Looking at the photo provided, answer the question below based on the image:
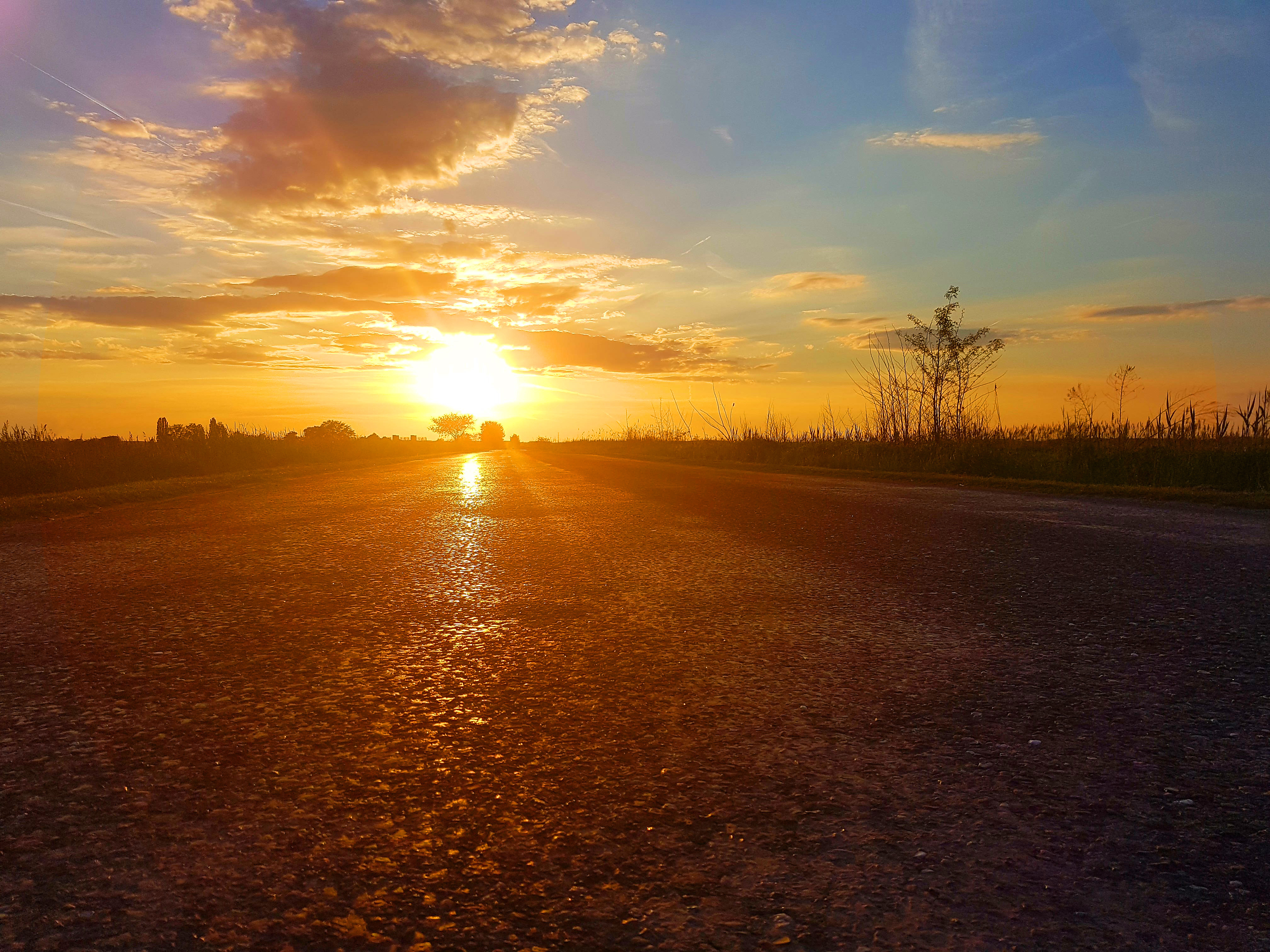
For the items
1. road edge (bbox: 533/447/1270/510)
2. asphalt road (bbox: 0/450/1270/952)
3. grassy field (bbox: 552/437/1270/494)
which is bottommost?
asphalt road (bbox: 0/450/1270/952)

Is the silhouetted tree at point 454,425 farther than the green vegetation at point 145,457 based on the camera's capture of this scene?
Yes

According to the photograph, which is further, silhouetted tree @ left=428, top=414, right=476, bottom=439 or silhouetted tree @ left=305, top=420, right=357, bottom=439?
silhouetted tree @ left=428, top=414, right=476, bottom=439

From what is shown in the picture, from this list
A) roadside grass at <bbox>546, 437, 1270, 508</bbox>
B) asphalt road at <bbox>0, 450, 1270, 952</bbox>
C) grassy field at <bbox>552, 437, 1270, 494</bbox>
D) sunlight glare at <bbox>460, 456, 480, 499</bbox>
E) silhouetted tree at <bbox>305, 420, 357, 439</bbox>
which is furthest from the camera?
silhouetted tree at <bbox>305, 420, 357, 439</bbox>

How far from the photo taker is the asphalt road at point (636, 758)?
2438 mm

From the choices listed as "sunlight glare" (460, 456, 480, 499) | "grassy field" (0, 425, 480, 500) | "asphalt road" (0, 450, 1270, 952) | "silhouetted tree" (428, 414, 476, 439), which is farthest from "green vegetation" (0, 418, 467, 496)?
"silhouetted tree" (428, 414, 476, 439)

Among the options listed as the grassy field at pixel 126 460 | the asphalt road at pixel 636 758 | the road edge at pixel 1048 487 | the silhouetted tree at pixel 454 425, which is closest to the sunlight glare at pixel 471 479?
the grassy field at pixel 126 460

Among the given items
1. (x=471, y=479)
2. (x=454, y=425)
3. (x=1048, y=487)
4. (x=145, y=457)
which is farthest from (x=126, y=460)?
(x=454, y=425)

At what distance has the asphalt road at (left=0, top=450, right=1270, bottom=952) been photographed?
96.0 inches

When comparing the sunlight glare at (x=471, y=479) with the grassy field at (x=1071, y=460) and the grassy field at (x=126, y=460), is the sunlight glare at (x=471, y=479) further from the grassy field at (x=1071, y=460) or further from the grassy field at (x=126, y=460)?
the grassy field at (x=1071, y=460)

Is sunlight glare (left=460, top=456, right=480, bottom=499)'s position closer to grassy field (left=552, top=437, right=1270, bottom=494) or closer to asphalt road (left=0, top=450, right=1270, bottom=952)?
asphalt road (left=0, top=450, right=1270, bottom=952)

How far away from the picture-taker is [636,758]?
352cm

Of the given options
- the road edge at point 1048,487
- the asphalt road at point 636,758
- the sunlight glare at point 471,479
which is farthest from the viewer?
the sunlight glare at point 471,479

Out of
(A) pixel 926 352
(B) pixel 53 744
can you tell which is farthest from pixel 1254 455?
(B) pixel 53 744

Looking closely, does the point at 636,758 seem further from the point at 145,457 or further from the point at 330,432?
the point at 330,432
